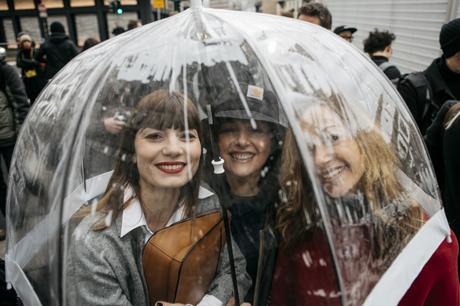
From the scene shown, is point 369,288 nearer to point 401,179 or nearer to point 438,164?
point 401,179

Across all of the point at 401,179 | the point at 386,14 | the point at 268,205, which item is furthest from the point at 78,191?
the point at 386,14

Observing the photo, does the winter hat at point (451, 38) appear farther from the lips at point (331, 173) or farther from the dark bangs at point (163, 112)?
the dark bangs at point (163, 112)

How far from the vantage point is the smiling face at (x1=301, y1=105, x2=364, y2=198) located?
1226mm

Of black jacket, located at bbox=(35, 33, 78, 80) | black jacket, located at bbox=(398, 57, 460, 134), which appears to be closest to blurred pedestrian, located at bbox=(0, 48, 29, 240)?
black jacket, located at bbox=(35, 33, 78, 80)

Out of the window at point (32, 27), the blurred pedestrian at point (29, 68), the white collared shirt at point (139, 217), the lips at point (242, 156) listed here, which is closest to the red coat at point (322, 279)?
the white collared shirt at point (139, 217)

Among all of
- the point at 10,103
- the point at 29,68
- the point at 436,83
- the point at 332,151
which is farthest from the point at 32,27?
the point at 332,151

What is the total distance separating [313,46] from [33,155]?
3.64ft

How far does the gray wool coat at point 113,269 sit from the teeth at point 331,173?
1.76ft

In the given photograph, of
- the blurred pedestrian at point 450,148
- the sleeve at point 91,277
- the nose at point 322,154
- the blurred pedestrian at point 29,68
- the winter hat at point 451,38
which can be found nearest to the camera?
the nose at point 322,154

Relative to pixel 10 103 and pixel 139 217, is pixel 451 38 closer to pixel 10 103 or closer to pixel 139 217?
pixel 139 217

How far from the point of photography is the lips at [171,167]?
1.46m

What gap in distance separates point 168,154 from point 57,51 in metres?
6.28

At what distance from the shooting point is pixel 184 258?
4.95 feet

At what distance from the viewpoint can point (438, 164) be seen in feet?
8.68
